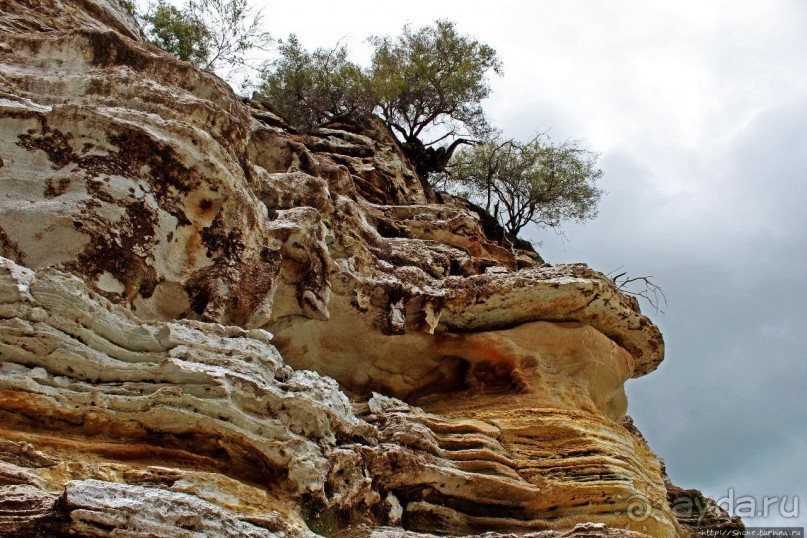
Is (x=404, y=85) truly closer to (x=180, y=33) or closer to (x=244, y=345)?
(x=180, y=33)

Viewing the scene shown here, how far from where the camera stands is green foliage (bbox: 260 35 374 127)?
1978 cm

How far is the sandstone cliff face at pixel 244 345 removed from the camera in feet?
16.0

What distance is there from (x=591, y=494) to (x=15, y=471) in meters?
5.65

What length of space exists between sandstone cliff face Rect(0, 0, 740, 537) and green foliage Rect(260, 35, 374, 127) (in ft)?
26.8

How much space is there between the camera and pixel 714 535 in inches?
424

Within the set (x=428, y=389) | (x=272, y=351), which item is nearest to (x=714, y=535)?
(x=428, y=389)

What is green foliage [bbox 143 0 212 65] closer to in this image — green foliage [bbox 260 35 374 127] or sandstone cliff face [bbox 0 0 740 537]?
green foliage [bbox 260 35 374 127]

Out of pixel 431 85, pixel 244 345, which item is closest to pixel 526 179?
pixel 431 85

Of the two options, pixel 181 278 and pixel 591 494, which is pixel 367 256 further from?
pixel 591 494

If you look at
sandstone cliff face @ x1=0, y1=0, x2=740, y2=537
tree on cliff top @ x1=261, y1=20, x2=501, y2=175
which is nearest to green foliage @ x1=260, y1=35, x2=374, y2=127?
tree on cliff top @ x1=261, y1=20, x2=501, y2=175

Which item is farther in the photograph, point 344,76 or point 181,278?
point 344,76

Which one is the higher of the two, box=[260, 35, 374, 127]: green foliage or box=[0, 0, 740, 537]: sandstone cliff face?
box=[260, 35, 374, 127]: green foliage

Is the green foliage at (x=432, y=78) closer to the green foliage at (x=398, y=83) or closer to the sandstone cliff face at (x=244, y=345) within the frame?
the green foliage at (x=398, y=83)

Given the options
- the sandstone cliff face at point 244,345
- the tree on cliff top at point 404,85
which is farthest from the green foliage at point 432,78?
the sandstone cliff face at point 244,345
